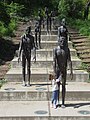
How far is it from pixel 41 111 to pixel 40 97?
4.29 feet

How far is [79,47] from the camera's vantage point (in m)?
19.6

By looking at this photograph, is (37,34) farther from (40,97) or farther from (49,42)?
(40,97)

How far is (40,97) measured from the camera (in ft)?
38.6

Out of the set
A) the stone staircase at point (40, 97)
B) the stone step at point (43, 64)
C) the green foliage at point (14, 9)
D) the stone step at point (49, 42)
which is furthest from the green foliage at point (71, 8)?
the stone staircase at point (40, 97)

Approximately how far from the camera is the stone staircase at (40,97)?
33.1 ft

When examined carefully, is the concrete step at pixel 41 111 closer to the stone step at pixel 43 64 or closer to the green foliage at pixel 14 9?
the stone step at pixel 43 64

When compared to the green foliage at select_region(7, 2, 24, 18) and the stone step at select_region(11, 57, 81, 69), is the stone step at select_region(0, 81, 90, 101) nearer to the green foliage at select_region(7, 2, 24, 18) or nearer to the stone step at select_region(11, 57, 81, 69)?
the stone step at select_region(11, 57, 81, 69)

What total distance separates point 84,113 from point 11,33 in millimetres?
13352

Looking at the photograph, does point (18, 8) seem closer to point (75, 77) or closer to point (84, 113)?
point (75, 77)

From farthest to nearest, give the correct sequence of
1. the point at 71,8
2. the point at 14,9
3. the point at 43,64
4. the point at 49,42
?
the point at 71,8 → the point at 14,9 → the point at 49,42 → the point at 43,64

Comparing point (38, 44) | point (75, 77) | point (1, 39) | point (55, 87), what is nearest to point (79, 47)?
point (38, 44)

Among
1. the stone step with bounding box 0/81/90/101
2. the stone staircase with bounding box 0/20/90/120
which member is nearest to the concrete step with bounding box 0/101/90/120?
the stone staircase with bounding box 0/20/90/120

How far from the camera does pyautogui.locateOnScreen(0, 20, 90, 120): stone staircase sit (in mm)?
10102

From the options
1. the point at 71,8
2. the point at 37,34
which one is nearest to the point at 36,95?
the point at 37,34
